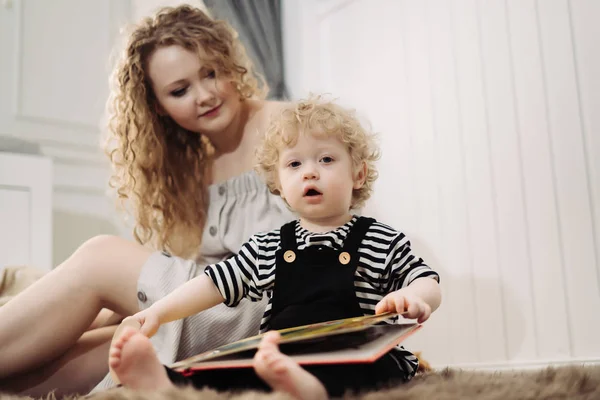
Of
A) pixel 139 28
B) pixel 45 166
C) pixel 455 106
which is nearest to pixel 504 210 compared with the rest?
pixel 455 106

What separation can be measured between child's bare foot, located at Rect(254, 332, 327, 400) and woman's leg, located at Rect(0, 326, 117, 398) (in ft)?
1.98

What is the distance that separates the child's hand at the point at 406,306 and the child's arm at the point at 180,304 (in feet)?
0.89

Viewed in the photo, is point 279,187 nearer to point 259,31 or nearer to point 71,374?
point 71,374

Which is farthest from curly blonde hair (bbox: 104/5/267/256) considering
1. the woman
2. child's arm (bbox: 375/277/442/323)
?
child's arm (bbox: 375/277/442/323)

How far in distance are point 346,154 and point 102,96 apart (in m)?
1.59


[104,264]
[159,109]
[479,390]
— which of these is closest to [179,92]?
[159,109]

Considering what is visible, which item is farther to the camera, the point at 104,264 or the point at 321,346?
the point at 104,264

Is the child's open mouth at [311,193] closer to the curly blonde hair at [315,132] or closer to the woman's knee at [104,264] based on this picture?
the curly blonde hair at [315,132]

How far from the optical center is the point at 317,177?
34.0 inches

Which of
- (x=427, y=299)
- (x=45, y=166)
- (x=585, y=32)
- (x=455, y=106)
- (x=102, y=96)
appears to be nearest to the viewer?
(x=427, y=299)

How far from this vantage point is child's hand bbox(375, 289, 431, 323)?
728 mm

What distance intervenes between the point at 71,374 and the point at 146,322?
37 cm

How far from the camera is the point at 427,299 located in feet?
2.58

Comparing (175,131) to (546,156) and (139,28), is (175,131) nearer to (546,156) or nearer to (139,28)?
(139,28)
